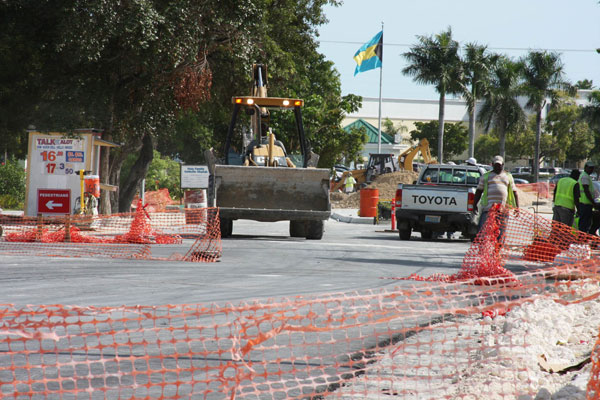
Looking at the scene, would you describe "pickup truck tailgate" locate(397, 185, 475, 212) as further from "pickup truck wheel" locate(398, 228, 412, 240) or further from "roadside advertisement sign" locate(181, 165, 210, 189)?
"roadside advertisement sign" locate(181, 165, 210, 189)

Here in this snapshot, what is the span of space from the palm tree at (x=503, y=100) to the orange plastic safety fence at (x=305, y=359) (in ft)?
198

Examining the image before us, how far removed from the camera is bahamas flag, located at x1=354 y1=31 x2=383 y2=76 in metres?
54.2

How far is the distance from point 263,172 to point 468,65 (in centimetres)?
4799

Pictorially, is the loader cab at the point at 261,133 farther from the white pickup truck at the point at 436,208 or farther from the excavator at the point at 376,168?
the excavator at the point at 376,168

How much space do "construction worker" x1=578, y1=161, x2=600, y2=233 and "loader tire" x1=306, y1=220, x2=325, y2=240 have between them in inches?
235

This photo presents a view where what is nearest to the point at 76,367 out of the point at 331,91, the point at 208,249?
the point at 208,249

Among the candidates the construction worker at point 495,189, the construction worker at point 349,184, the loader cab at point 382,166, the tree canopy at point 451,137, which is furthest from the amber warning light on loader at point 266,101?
the tree canopy at point 451,137

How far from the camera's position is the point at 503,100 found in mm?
69625

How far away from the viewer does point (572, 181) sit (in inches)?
596

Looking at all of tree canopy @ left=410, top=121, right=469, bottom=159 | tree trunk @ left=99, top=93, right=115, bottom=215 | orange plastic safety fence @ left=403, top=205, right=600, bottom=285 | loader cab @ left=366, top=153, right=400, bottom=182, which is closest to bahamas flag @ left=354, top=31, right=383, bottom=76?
loader cab @ left=366, top=153, right=400, bottom=182

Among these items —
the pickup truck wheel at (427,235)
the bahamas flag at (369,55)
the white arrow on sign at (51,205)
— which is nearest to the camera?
the white arrow on sign at (51,205)

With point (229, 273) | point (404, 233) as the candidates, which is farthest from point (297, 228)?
point (229, 273)

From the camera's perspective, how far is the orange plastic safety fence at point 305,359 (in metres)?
4.64

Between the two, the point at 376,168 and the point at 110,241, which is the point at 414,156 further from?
the point at 110,241
